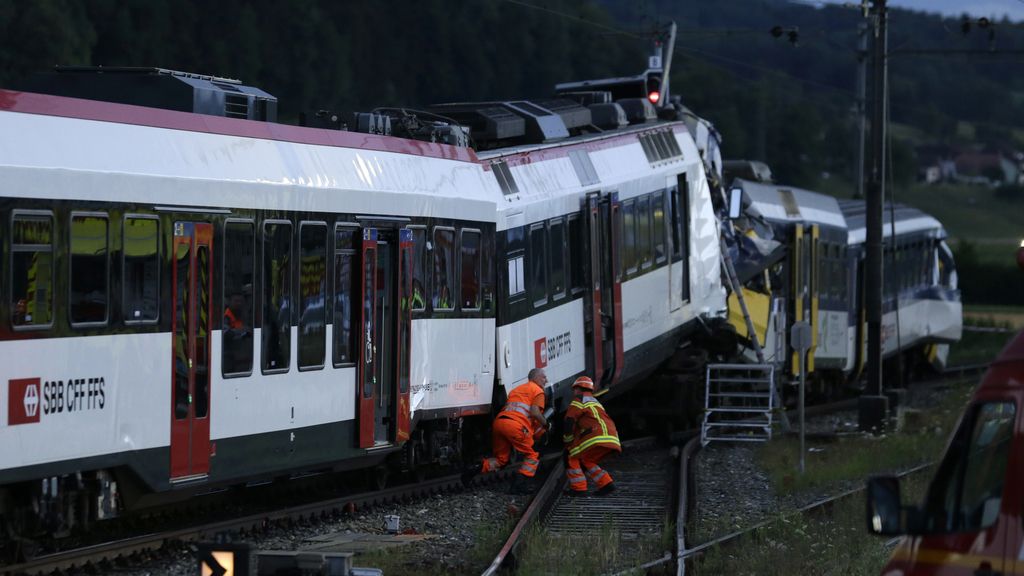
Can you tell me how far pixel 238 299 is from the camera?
39.3ft

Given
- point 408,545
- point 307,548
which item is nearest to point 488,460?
point 408,545

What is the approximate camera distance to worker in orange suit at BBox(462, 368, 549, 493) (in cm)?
1555

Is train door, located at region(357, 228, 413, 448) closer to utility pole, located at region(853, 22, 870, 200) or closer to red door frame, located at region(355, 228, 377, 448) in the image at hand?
red door frame, located at region(355, 228, 377, 448)

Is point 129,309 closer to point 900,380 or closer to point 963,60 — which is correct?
point 900,380

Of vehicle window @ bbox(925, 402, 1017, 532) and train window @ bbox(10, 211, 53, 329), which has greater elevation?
train window @ bbox(10, 211, 53, 329)

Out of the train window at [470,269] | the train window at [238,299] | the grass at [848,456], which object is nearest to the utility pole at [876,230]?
the grass at [848,456]

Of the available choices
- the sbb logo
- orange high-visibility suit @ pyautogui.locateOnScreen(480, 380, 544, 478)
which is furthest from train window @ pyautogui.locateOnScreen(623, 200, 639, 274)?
the sbb logo

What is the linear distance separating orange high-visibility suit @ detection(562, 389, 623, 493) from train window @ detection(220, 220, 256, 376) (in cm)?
425

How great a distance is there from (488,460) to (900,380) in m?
21.4

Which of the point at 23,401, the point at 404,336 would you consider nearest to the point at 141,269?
the point at 23,401

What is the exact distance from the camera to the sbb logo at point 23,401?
9656 mm

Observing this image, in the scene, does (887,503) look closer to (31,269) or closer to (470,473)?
(31,269)

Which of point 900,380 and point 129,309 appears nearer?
point 129,309

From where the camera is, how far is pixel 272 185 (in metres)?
12.4
